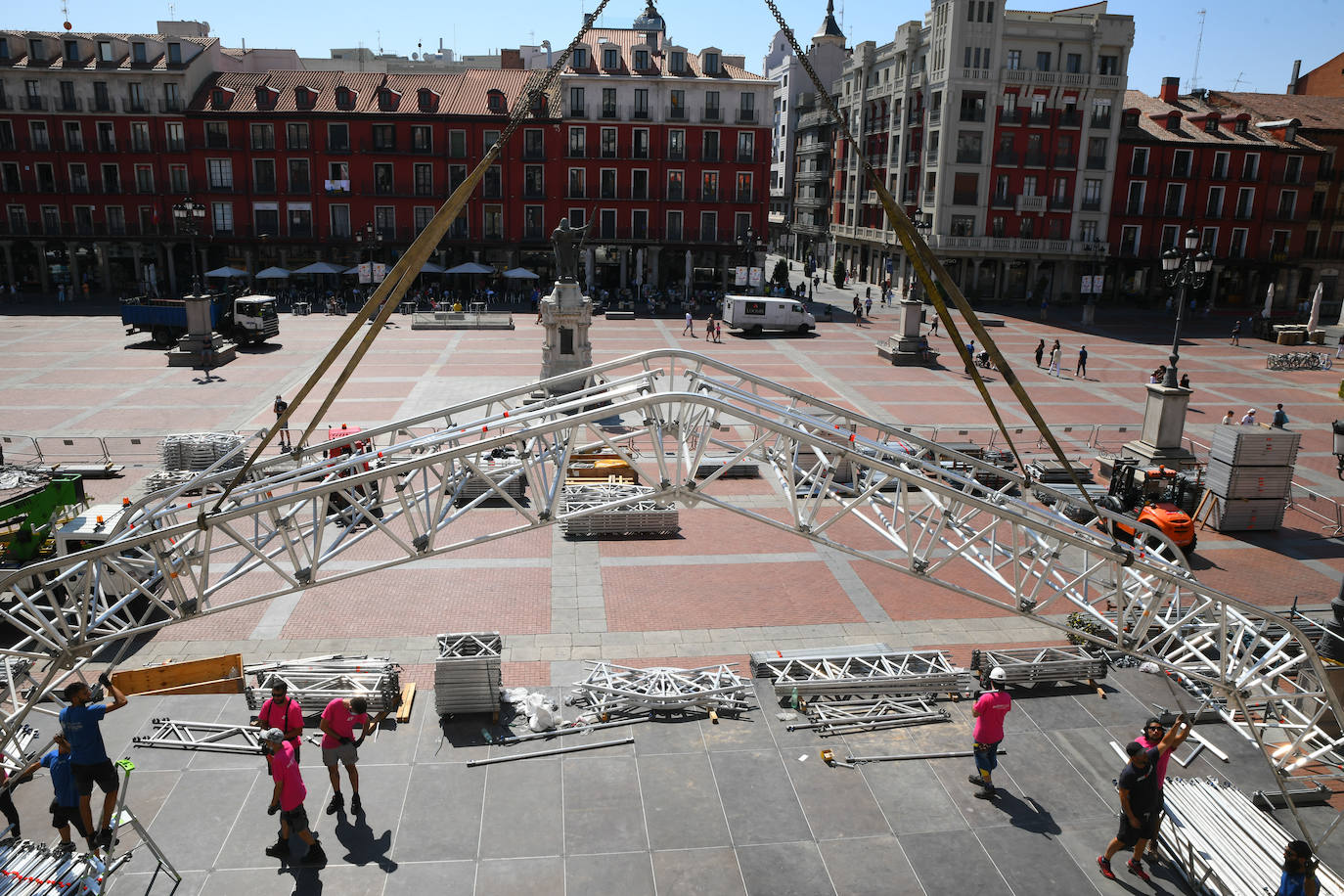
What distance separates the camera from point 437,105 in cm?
5619

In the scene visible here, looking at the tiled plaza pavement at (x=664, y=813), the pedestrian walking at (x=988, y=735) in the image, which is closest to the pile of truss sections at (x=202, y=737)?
the tiled plaza pavement at (x=664, y=813)

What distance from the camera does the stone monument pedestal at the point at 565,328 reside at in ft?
96.8

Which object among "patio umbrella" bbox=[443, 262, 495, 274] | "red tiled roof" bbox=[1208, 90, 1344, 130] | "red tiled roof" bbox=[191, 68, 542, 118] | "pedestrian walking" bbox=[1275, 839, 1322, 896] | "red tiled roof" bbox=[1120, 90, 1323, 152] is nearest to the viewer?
"pedestrian walking" bbox=[1275, 839, 1322, 896]

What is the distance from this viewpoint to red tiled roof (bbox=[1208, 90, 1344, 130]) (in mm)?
58781

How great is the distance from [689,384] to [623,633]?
4.92m

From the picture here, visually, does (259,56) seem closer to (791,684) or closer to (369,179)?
(369,179)

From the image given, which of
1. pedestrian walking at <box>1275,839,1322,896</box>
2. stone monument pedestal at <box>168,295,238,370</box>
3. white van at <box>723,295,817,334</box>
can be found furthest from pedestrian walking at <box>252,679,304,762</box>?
white van at <box>723,295,817,334</box>

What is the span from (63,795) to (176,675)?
306 centimetres

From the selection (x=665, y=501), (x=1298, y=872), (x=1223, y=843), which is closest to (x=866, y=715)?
(x=1223, y=843)

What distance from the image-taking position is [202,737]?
11.8 metres

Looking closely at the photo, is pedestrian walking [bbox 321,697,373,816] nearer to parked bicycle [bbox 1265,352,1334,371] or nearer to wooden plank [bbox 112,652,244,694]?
wooden plank [bbox 112,652,244,694]

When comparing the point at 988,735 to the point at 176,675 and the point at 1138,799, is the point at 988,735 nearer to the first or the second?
the point at 1138,799

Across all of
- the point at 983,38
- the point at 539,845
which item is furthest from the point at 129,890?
the point at 983,38

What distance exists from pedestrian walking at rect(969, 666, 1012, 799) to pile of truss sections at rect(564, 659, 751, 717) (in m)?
3.14
